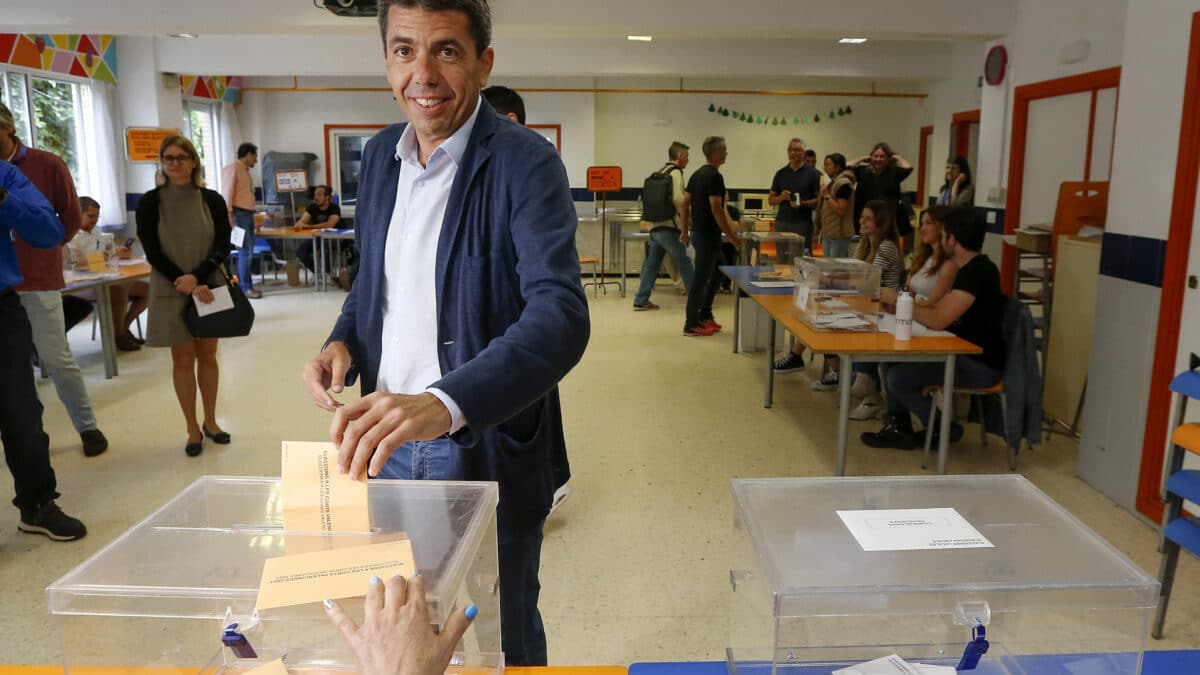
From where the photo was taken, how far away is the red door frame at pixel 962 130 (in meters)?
9.65

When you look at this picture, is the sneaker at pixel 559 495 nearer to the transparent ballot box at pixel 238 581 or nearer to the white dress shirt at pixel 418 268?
the white dress shirt at pixel 418 268

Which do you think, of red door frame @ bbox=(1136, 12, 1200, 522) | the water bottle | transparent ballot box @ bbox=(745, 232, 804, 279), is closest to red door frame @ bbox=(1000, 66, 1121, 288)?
transparent ballot box @ bbox=(745, 232, 804, 279)

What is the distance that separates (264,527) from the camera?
120 centimetres

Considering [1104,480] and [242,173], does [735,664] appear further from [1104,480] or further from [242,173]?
[242,173]

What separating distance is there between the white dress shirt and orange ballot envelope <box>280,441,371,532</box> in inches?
18.7

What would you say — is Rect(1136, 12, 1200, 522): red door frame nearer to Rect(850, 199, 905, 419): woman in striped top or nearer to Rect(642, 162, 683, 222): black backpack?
Rect(850, 199, 905, 419): woman in striped top

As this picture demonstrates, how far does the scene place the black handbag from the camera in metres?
4.20

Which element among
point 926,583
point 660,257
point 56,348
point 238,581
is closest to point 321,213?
point 660,257

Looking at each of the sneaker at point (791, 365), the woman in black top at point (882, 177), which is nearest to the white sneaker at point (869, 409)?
the sneaker at point (791, 365)

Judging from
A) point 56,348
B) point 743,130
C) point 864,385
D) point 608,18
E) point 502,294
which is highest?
point 608,18

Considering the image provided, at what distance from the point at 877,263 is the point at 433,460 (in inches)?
160

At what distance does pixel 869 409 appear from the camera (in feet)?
16.6

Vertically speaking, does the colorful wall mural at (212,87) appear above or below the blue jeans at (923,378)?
above

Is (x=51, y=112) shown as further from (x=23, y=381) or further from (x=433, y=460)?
(x=433, y=460)
